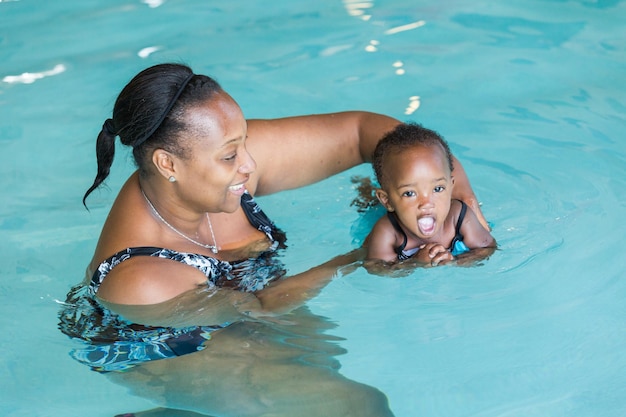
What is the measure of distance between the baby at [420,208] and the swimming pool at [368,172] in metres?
0.16

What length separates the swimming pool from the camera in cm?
323

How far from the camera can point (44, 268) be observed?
13.1 ft

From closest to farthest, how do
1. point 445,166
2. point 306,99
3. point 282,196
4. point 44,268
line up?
point 445,166, point 44,268, point 282,196, point 306,99

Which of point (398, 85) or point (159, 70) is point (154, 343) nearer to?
point (159, 70)

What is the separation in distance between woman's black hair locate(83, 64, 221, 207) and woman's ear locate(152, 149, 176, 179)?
0.06 feet

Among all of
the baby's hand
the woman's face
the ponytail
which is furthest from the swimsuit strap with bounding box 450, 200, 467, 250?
the ponytail

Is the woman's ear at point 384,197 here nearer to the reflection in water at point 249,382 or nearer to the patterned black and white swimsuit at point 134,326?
the patterned black and white swimsuit at point 134,326

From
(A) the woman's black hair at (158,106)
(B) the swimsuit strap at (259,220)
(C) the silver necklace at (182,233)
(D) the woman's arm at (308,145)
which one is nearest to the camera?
(A) the woman's black hair at (158,106)

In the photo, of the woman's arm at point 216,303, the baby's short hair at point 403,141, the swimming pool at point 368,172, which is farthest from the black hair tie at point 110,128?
the baby's short hair at point 403,141

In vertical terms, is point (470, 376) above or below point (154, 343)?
below

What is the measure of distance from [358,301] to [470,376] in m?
0.55

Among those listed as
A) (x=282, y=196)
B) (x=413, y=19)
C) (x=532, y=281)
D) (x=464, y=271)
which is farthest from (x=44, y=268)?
(x=413, y=19)

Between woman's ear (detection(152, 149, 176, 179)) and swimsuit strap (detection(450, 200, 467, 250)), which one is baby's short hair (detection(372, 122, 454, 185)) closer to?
swimsuit strap (detection(450, 200, 467, 250))

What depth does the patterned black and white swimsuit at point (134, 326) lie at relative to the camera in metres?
2.98
